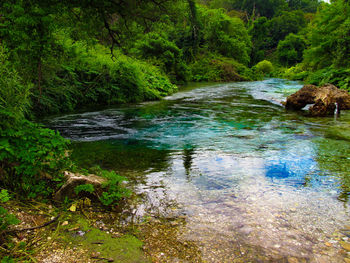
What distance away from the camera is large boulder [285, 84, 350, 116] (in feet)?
32.4

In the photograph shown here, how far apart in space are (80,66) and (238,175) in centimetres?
1000

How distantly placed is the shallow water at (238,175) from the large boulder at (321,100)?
825mm

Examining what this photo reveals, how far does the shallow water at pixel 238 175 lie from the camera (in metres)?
2.71

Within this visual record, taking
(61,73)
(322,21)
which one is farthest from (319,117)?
(322,21)

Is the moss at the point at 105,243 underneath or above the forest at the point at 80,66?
underneath

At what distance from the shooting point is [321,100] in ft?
32.7

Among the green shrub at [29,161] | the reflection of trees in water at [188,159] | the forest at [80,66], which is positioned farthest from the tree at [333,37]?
the green shrub at [29,161]

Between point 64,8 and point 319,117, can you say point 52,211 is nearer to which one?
point 64,8

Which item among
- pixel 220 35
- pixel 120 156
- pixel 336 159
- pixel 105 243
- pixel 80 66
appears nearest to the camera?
pixel 105 243

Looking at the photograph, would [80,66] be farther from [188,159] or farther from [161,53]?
[161,53]

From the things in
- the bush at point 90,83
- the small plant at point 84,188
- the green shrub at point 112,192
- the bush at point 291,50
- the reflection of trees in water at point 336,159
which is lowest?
the reflection of trees in water at point 336,159

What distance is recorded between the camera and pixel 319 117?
9602 mm

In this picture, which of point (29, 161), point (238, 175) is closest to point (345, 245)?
point (238, 175)

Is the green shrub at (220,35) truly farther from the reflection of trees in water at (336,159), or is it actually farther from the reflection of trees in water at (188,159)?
the reflection of trees in water at (188,159)
